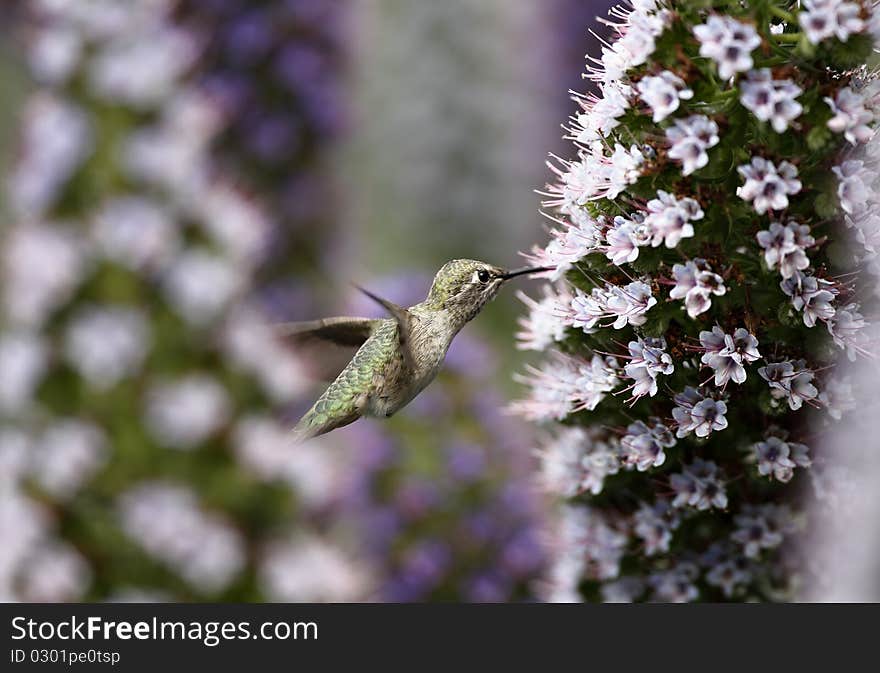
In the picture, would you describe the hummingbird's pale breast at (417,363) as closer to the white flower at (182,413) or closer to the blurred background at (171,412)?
the blurred background at (171,412)

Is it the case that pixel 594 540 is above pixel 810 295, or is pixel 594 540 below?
below

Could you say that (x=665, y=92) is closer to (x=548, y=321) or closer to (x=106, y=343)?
(x=548, y=321)

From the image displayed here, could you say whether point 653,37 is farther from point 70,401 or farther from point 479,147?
point 479,147

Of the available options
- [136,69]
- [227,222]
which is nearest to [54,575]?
[227,222]

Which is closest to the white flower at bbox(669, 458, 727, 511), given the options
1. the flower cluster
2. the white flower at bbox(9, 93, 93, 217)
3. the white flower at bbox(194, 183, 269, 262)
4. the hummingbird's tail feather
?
the flower cluster

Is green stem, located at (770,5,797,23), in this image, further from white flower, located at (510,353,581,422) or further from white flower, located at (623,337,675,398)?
white flower, located at (510,353,581,422)

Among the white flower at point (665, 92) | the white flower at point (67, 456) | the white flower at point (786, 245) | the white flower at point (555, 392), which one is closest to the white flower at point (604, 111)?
the white flower at point (665, 92)
